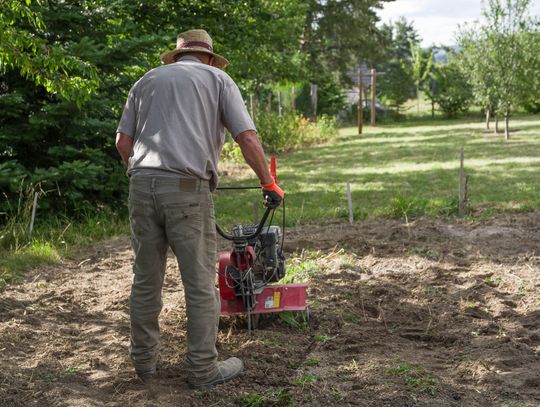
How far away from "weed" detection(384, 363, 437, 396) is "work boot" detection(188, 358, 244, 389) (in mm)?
880

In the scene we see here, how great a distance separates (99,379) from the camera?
168 inches

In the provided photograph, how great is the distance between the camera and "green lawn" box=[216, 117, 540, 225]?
10.1 meters

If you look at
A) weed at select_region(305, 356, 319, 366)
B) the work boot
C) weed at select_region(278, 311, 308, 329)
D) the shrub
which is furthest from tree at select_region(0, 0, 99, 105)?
the shrub

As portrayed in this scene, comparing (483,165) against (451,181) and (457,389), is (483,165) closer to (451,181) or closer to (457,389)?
(451,181)

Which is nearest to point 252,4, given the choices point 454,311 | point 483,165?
point 483,165

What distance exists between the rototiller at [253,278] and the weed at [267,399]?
37.7 inches

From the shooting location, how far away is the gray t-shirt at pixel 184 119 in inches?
156

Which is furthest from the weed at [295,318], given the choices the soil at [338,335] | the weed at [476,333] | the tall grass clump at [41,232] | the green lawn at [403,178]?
the green lawn at [403,178]

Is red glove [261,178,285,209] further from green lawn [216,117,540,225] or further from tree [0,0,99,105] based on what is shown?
green lawn [216,117,540,225]

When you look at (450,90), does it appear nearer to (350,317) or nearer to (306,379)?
(350,317)

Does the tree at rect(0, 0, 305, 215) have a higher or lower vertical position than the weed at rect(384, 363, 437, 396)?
higher

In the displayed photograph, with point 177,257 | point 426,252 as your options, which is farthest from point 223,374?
point 426,252

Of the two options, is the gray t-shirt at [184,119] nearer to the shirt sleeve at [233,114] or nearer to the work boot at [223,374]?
the shirt sleeve at [233,114]

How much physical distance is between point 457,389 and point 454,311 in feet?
5.14
